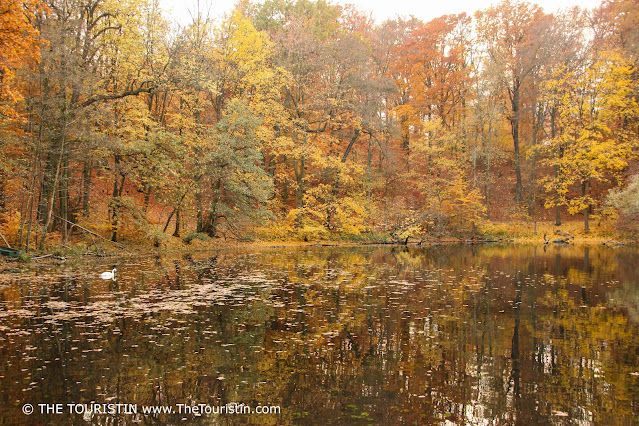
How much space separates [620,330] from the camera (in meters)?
9.02

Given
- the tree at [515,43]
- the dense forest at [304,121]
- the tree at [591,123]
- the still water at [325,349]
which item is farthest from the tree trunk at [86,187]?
the tree at [591,123]

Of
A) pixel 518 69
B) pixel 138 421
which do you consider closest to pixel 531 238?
pixel 518 69

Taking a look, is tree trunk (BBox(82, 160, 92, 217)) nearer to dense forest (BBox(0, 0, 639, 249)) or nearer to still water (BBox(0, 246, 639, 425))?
dense forest (BBox(0, 0, 639, 249))

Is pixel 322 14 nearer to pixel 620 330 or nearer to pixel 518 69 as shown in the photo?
pixel 518 69

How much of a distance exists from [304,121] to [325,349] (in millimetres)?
28178

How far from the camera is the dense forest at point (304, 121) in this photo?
70.0ft

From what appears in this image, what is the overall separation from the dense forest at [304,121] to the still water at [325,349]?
9.45 m

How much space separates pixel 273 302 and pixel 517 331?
5.90 m

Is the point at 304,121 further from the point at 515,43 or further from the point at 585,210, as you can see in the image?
the point at 585,210

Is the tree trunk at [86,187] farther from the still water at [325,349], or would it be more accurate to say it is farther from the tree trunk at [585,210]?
the tree trunk at [585,210]

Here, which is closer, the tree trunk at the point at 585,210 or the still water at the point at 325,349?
the still water at the point at 325,349

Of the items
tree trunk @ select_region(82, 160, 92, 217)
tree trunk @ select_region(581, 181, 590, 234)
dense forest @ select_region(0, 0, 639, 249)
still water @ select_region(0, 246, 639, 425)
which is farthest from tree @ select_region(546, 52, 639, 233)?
tree trunk @ select_region(82, 160, 92, 217)

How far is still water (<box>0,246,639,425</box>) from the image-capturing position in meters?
5.41

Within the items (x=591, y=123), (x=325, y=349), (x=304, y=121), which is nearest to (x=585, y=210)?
(x=591, y=123)
